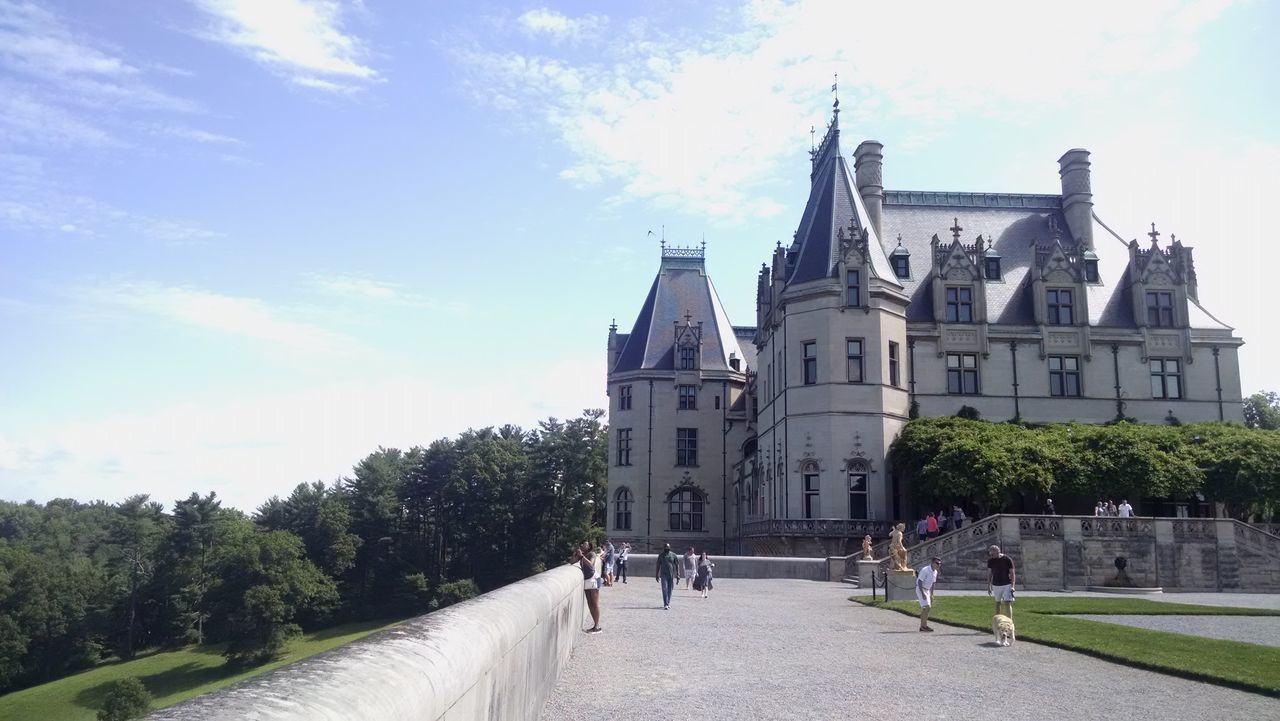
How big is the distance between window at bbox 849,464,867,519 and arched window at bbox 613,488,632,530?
71.2 ft

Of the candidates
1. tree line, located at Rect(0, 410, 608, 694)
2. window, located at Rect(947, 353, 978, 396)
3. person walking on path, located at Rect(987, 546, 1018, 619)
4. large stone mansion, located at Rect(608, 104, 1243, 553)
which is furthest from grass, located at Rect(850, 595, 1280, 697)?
tree line, located at Rect(0, 410, 608, 694)

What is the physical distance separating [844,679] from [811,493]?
3162cm

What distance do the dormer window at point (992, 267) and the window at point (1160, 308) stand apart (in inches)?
285

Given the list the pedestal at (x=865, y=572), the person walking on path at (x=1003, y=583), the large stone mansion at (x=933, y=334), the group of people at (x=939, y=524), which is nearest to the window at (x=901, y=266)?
the large stone mansion at (x=933, y=334)

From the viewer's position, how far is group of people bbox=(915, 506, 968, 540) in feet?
128

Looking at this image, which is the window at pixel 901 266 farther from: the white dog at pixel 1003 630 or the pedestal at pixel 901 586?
the white dog at pixel 1003 630

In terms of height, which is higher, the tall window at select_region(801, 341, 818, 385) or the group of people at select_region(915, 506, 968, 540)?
the tall window at select_region(801, 341, 818, 385)

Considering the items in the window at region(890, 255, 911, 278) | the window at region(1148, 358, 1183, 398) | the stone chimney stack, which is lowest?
the window at region(1148, 358, 1183, 398)

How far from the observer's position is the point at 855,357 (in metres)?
45.5

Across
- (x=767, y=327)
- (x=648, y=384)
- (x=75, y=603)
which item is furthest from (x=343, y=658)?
(x=75, y=603)

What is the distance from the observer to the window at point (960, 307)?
161 feet

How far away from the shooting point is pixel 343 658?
363cm

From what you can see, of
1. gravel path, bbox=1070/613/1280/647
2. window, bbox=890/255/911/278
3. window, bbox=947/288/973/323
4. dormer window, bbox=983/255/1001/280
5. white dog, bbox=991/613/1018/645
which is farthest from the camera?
dormer window, bbox=983/255/1001/280

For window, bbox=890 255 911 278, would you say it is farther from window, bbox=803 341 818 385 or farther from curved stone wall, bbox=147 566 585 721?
curved stone wall, bbox=147 566 585 721
